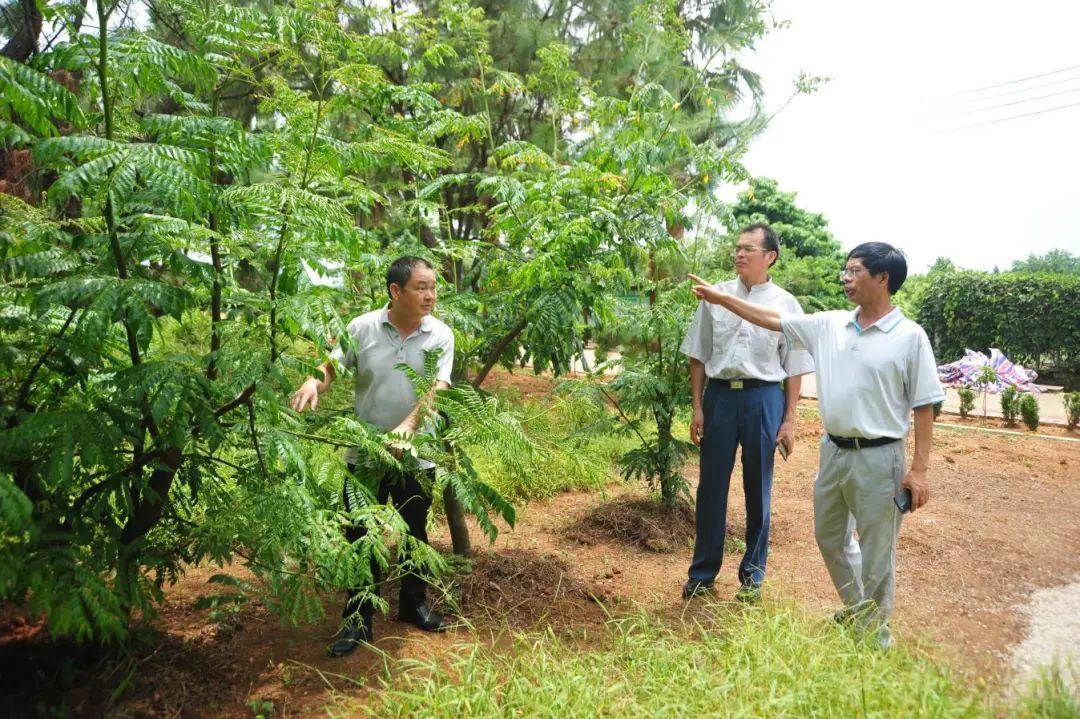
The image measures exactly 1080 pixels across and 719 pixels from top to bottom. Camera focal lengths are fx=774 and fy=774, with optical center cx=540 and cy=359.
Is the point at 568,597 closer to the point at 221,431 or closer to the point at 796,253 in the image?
the point at 221,431

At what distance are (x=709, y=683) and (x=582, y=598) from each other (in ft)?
4.53

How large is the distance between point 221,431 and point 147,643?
117 cm

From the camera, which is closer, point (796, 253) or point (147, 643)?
point (147, 643)

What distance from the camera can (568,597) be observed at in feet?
13.5

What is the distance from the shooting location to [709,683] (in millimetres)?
2828

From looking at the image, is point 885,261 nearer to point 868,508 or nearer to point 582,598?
point 868,508

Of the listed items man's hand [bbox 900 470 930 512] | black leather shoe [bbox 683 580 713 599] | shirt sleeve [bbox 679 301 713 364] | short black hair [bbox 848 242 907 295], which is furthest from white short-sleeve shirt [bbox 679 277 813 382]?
black leather shoe [bbox 683 580 713 599]

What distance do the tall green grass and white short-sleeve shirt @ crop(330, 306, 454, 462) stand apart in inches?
41.5

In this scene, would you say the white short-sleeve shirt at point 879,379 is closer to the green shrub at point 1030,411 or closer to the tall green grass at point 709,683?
the tall green grass at point 709,683

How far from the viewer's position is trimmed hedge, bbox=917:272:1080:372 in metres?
16.4

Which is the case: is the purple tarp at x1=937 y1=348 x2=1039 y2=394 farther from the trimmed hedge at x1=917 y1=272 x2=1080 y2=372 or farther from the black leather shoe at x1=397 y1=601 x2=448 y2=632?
the black leather shoe at x1=397 y1=601 x2=448 y2=632

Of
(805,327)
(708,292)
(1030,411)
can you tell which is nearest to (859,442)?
(805,327)

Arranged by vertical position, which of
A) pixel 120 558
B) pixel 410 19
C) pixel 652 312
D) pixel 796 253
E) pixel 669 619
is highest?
pixel 796 253

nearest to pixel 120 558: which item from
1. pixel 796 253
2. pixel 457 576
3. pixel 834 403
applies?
pixel 457 576
